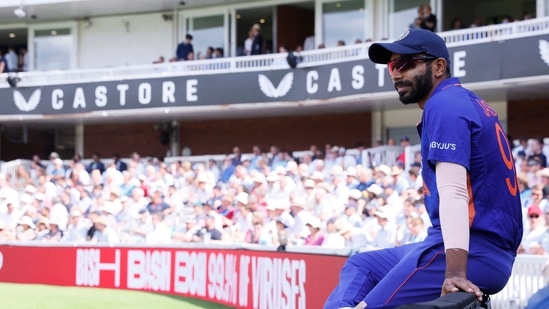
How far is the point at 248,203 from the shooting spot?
1808 centimetres

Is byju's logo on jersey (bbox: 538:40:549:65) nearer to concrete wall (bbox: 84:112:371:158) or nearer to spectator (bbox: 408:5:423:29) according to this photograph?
spectator (bbox: 408:5:423:29)

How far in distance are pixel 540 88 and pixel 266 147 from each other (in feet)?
33.0

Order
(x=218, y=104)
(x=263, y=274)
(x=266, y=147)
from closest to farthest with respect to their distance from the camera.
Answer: (x=263, y=274), (x=218, y=104), (x=266, y=147)

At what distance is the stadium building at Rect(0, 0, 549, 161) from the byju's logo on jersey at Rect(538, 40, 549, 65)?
3 cm

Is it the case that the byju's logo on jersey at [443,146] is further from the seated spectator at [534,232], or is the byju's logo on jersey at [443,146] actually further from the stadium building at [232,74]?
the stadium building at [232,74]

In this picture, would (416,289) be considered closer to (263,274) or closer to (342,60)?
(263,274)

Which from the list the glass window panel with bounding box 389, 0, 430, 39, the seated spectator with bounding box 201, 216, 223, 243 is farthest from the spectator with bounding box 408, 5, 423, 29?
the seated spectator with bounding box 201, 216, 223, 243

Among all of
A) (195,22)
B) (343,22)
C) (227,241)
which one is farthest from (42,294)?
(195,22)

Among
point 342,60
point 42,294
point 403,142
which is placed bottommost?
point 42,294

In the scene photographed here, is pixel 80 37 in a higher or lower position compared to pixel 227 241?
higher

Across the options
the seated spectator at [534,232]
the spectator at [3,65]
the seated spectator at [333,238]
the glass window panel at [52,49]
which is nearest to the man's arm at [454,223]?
the seated spectator at [534,232]

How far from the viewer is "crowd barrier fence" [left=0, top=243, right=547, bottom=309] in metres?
10.3

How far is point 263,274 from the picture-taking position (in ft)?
40.5

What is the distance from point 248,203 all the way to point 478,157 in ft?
46.9
